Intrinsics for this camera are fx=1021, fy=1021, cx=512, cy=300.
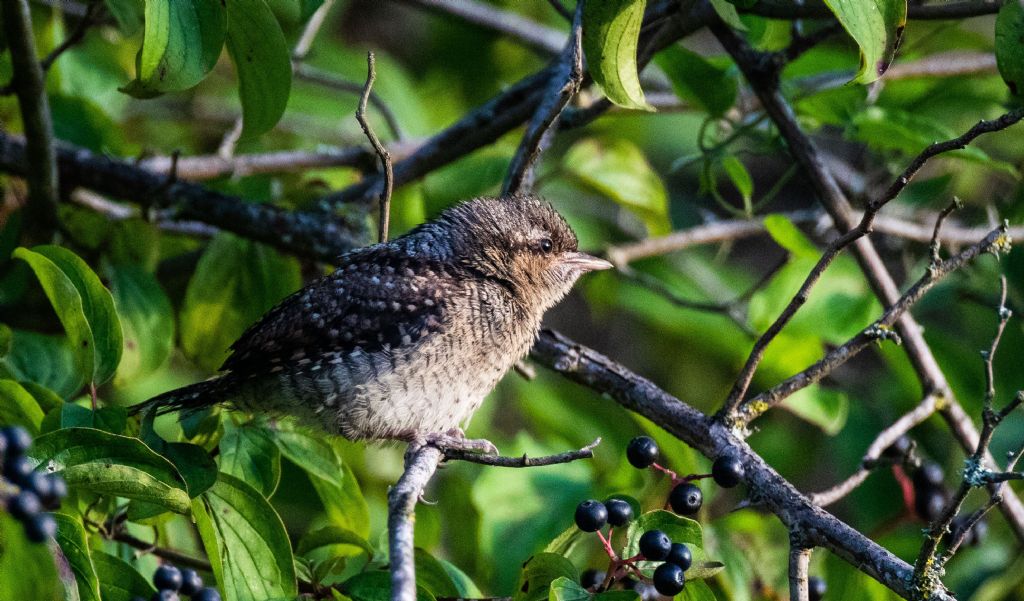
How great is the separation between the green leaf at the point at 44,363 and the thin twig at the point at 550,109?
1.68m

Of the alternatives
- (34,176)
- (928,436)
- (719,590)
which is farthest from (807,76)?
(34,176)

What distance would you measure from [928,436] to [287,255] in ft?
11.0

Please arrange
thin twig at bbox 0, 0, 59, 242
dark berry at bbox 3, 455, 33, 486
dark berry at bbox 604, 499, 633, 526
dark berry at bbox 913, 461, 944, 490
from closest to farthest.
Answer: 1. dark berry at bbox 3, 455, 33, 486
2. dark berry at bbox 604, 499, 633, 526
3. thin twig at bbox 0, 0, 59, 242
4. dark berry at bbox 913, 461, 944, 490

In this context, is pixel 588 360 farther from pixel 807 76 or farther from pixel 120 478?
pixel 807 76

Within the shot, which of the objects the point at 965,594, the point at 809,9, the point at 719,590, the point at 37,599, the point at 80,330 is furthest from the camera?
the point at 965,594

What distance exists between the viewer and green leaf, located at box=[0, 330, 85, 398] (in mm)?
3551

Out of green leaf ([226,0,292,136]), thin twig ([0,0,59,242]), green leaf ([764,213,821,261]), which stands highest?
green leaf ([764,213,821,261])

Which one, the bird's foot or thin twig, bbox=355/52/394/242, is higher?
thin twig, bbox=355/52/394/242

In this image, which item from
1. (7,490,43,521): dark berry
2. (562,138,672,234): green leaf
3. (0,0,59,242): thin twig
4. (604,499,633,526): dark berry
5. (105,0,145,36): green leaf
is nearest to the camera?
(7,490,43,521): dark berry

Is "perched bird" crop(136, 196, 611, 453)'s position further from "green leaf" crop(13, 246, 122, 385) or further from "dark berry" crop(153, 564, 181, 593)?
"dark berry" crop(153, 564, 181, 593)

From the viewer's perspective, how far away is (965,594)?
4.54m

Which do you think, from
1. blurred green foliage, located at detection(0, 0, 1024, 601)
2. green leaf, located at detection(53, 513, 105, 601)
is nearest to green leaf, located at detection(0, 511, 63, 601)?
blurred green foliage, located at detection(0, 0, 1024, 601)

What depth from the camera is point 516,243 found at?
12.6 ft

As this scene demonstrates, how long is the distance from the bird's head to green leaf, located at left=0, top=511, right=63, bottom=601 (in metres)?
2.04
